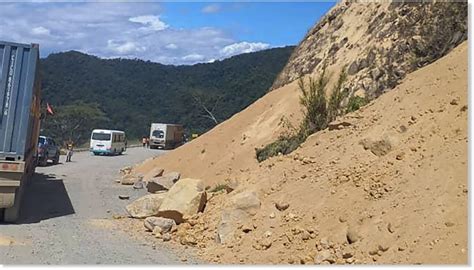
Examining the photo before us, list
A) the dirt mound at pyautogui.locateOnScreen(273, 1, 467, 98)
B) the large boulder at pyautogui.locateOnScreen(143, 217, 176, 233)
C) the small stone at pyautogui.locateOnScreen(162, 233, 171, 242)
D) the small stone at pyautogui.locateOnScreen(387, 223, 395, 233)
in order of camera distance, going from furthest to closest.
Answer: the dirt mound at pyautogui.locateOnScreen(273, 1, 467, 98), the large boulder at pyautogui.locateOnScreen(143, 217, 176, 233), the small stone at pyautogui.locateOnScreen(162, 233, 171, 242), the small stone at pyautogui.locateOnScreen(387, 223, 395, 233)

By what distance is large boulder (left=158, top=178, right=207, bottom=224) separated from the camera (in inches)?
448

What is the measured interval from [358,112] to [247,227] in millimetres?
4116

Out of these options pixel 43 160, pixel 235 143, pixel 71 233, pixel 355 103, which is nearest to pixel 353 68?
pixel 355 103

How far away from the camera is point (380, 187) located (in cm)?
902

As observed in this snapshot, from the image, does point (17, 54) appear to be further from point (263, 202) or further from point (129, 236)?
point (263, 202)

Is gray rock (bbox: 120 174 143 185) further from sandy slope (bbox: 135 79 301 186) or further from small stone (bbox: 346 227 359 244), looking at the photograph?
small stone (bbox: 346 227 359 244)

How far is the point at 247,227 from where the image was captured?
9.78 metres

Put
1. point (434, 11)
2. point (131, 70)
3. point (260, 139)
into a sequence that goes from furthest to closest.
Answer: point (131, 70) → point (260, 139) → point (434, 11)

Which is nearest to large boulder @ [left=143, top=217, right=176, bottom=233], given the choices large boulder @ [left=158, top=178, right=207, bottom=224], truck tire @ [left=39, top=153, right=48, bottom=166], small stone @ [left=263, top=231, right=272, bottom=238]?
large boulder @ [left=158, top=178, right=207, bottom=224]

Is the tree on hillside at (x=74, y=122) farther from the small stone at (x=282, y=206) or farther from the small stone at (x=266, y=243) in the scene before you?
the small stone at (x=266, y=243)

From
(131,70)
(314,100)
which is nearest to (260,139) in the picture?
(314,100)

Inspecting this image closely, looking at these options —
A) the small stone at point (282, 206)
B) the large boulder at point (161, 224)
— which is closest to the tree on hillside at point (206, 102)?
the large boulder at point (161, 224)

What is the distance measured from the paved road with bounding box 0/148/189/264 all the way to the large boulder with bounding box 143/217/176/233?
18.7 inches

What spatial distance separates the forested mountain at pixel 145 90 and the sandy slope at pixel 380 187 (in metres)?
52.1
